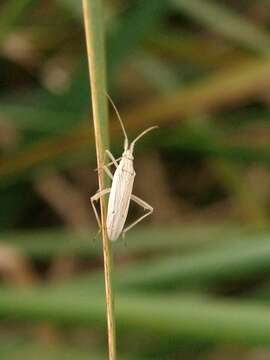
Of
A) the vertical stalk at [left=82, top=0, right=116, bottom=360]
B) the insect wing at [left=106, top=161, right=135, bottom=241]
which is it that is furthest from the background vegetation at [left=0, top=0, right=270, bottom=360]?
the vertical stalk at [left=82, top=0, right=116, bottom=360]

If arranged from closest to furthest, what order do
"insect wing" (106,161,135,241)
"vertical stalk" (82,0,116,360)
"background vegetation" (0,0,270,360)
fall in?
"vertical stalk" (82,0,116,360) < "insect wing" (106,161,135,241) < "background vegetation" (0,0,270,360)

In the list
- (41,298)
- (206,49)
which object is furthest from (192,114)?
(41,298)

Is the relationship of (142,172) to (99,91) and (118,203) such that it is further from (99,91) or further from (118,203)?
(99,91)

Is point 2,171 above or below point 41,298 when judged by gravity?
above

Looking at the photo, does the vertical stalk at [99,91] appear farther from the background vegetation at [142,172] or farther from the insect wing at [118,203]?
the background vegetation at [142,172]

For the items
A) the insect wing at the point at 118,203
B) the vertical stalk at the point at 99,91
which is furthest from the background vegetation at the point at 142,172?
the vertical stalk at the point at 99,91

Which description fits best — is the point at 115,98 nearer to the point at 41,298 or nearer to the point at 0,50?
the point at 0,50

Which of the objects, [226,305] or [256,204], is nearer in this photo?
[226,305]

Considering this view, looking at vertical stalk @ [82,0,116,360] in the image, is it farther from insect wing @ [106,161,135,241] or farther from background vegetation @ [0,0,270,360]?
background vegetation @ [0,0,270,360]
